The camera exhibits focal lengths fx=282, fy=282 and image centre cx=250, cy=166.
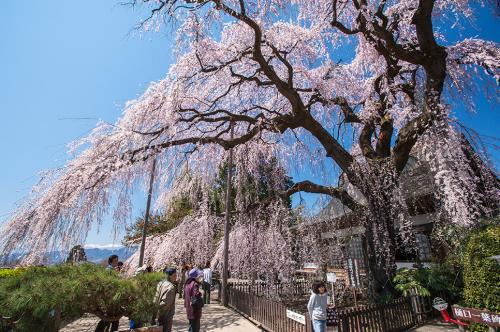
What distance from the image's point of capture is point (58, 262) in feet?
16.0

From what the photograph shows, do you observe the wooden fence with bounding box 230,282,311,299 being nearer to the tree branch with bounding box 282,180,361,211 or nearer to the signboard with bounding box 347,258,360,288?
the signboard with bounding box 347,258,360,288

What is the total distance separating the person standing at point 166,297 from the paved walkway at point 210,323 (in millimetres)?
2958

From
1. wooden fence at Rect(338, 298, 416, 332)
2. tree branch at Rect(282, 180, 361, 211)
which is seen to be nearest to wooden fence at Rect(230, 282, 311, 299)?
tree branch at Rect(282, 180, 361, 211)

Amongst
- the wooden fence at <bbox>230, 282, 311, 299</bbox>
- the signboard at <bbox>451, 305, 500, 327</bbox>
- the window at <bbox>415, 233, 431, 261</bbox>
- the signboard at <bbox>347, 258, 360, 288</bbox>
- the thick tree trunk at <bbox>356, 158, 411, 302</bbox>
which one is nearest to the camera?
the signboard at <bbox>451, 305, 500, 327</bbox>

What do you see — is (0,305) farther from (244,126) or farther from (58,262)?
(244,126)

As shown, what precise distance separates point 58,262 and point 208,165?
6.07m

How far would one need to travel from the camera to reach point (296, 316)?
570cm

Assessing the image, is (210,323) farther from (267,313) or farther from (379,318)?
(379,318)

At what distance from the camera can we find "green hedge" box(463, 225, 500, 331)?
17.0ft

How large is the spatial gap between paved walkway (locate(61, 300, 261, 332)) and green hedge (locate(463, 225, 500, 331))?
488cm

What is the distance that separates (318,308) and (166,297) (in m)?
2.73

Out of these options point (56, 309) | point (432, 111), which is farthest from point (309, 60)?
point (56, 309)

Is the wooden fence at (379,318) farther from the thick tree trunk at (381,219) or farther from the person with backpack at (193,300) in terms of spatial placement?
the person with backpack at (193,300)

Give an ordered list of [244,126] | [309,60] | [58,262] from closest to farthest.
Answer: [58,262] → [309,60] → [244,126]
